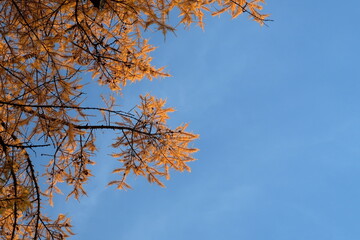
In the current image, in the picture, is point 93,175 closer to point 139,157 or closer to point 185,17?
point 139,157

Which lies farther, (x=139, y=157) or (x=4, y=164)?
(x=139, y=157)

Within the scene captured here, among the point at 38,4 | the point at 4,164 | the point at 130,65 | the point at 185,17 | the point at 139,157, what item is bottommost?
the point at 4,164

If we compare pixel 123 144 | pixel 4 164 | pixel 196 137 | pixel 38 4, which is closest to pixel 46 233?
pixel 123 144

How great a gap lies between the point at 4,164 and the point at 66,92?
2.95 ft

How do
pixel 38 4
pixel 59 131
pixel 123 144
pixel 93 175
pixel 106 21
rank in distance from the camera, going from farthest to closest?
pixel 106 21 → pixel 93 175 → pixel 123 144 → pixel 59 131 → pixel 38 4

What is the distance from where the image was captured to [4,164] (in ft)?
8.68

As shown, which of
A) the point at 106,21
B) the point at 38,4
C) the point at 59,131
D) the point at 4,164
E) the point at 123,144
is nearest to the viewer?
the point at 4,164

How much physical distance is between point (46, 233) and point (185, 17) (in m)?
2.65

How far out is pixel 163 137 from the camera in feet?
12.8

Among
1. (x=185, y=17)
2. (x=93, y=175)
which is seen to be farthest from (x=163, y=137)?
(x=185, y=17)

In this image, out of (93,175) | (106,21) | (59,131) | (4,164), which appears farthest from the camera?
(106,21)

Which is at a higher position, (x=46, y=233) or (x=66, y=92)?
(x=66, y=92)

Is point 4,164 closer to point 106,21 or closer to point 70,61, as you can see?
point 70,61

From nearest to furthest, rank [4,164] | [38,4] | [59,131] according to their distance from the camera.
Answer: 1. [4,164]
2. [38,4]
3. [59,131]
